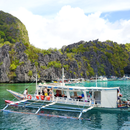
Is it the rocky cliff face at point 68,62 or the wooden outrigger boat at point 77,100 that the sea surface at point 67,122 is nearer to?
the wooden outrigger boat at point 77,100

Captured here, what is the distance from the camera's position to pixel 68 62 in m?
126

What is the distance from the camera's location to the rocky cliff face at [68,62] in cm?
9231

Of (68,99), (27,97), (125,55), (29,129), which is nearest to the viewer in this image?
(29,129)

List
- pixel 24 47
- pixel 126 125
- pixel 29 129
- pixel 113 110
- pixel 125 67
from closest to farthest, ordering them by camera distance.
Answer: pixel 29 129 < pixel 126 125 < pixel 113 110 < pixel 24 47 < pixel 125 67

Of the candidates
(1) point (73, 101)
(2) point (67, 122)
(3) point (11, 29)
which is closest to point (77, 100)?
(1) point (73, 101)

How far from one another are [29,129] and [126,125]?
10806 mm

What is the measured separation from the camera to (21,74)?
90938mm

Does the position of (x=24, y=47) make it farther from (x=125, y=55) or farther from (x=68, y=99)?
(x=125, y=55)

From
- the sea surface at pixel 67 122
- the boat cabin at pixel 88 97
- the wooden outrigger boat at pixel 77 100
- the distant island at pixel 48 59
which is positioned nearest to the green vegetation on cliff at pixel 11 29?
the distant island at pixel 48 59

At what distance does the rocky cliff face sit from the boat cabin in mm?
46291

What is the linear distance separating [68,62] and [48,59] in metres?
19.6

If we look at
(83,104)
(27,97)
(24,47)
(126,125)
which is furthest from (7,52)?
(126,125)

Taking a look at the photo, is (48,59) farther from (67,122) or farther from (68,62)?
(67,122)

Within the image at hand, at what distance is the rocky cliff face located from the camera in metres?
92.3
